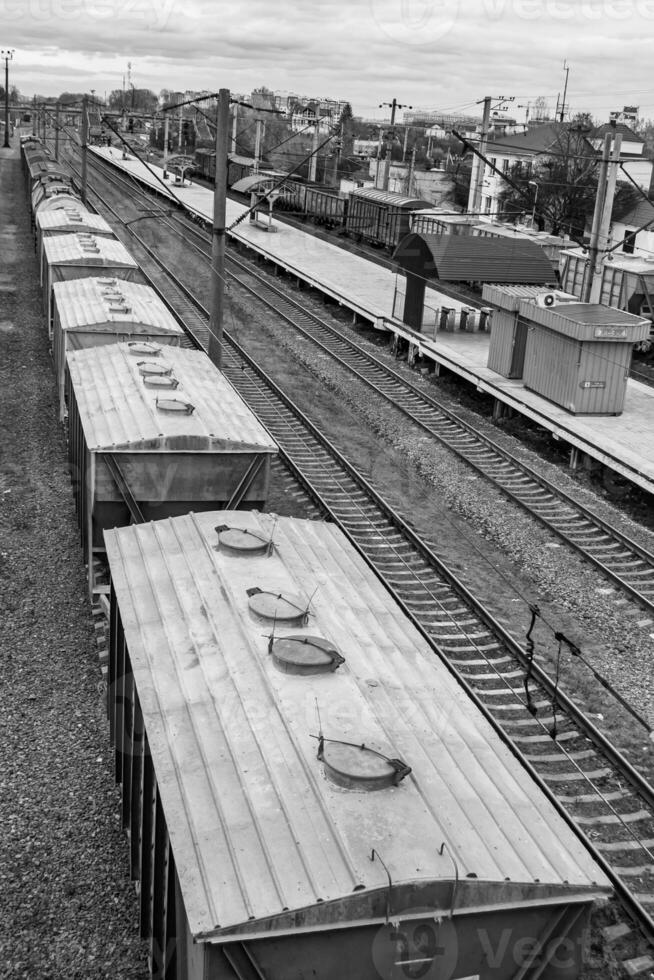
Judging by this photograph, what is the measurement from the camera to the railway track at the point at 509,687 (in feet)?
30.2

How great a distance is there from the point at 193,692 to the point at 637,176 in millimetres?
80456

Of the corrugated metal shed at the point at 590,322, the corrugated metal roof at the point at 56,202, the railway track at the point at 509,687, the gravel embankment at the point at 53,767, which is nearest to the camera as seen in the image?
the gravel embankment at the point at 53,767

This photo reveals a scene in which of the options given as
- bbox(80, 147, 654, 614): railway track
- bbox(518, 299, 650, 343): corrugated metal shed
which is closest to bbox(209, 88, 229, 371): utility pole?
bbox(80, 147, 654, 614): railway track

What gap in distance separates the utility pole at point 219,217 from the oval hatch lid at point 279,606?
31.8 feet

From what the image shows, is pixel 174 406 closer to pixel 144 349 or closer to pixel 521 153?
pixel 144 349

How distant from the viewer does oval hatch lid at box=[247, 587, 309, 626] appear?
782 centimetres

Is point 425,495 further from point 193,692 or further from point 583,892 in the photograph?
point 583,892

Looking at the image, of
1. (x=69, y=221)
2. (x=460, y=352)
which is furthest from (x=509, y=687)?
(x=69, y=221)

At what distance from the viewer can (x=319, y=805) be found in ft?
19.2

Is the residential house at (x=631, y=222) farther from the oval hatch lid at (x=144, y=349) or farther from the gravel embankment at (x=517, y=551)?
the oval hatch lid at (x=144, y=349)

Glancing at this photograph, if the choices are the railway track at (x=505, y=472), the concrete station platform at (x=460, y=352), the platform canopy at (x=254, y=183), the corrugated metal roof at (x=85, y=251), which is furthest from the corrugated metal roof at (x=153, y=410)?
the platform canopy at (x=254, y=183)

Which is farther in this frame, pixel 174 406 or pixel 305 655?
pixel 174 406

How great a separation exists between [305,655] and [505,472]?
42.8 feet

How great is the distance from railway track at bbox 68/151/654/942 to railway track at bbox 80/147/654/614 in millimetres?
2650
